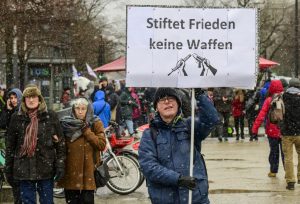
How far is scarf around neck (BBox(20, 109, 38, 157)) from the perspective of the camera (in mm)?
7176

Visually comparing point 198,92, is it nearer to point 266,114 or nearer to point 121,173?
point 121,173

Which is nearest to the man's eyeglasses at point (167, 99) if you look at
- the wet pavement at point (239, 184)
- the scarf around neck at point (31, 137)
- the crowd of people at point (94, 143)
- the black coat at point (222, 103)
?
the crowd of people at point (94, 143)

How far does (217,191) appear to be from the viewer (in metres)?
10.8

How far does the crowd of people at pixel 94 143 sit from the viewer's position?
16.7ft

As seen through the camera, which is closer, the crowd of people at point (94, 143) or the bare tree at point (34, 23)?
the crowd of people at point (94, 143)

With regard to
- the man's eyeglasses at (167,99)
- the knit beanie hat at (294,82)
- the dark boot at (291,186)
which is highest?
the knit beanie hat at (294,82)

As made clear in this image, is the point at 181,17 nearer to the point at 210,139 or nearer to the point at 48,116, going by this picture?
the point at 48,116

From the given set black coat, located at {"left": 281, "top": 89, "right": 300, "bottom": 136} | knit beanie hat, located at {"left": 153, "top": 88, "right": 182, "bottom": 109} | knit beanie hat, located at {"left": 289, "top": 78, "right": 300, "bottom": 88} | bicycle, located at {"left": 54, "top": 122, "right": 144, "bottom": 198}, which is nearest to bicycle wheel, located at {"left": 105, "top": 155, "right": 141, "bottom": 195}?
bicycle, located at {"left": 54, "top": 122, "right": 144, "bottom": 198}

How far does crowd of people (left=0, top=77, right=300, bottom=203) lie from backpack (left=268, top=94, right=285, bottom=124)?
75 mm

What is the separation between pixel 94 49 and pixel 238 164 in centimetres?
3549

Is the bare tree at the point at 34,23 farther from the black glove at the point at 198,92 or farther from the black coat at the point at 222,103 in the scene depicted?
the black glove at the point at 198,92

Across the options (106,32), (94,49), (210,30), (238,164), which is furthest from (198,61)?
(106,32)

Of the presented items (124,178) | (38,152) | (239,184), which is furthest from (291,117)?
(38,152)

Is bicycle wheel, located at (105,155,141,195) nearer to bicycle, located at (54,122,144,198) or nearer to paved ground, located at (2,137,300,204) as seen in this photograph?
bicycle, located at (54,122,144,198)
